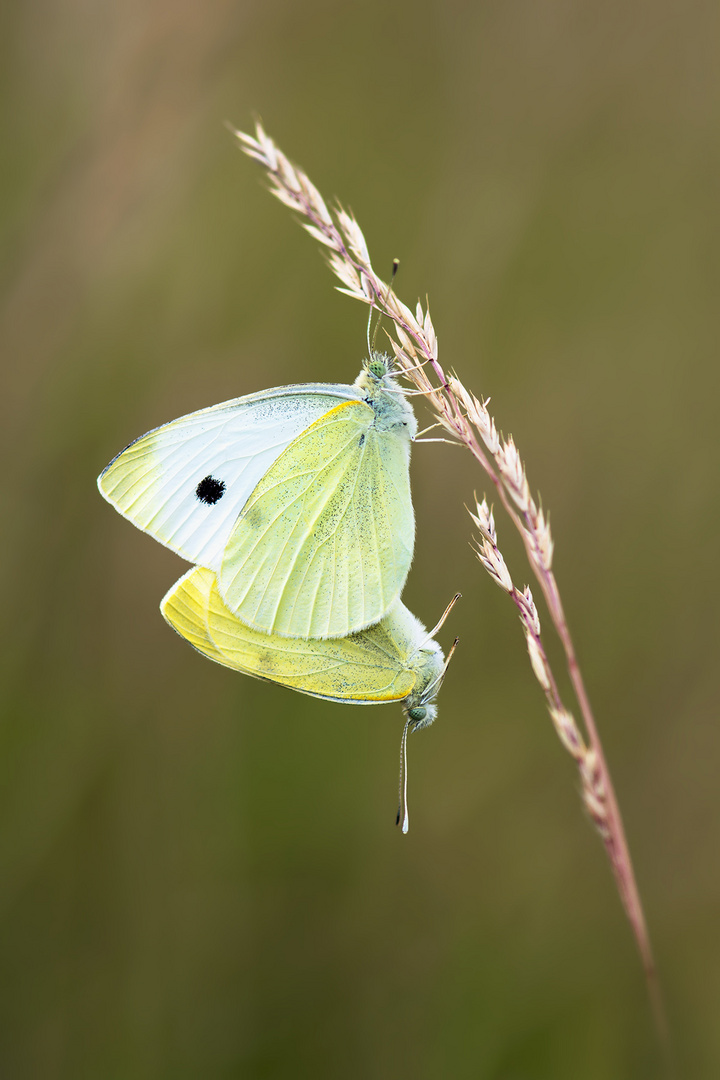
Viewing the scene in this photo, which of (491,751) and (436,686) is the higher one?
(436,686)

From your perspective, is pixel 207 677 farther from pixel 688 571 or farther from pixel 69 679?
pixel 688 571

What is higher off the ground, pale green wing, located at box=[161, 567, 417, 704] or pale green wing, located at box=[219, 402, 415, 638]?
pale green wing, located at box=[219, 402, 415, 638]

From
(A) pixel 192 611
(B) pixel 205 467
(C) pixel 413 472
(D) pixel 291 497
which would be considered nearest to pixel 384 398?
(D) pixel 291 497

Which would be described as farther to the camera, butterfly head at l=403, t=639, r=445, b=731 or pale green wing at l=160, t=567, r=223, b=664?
pale green wing at l=160, t=567, r=223, b=664

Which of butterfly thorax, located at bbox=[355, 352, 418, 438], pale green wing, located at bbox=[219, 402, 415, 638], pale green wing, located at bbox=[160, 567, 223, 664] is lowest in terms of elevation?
pale green wing, located at bbox=[160, 567, 223, 664]

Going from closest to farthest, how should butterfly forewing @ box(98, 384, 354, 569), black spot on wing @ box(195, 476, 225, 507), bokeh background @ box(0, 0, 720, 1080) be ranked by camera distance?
butterfly forewing @ box(98, 384, 354, 569)
black spot on wing @ box(195, 476, 225, 507)
bokeh background @ box(0, 0, 720, 1080)

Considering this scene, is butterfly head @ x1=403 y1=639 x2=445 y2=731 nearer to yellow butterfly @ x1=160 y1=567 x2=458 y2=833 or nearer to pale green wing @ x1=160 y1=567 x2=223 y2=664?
yellow butterfly @ x1=160 y1=567 x2=458 y2=833

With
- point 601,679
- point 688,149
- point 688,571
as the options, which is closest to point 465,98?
point 688,149

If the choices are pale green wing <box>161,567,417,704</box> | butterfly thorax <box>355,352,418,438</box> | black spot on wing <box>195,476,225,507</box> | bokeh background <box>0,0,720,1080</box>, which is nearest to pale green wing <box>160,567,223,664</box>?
pale green wing <box>161,567,417,704</box>
